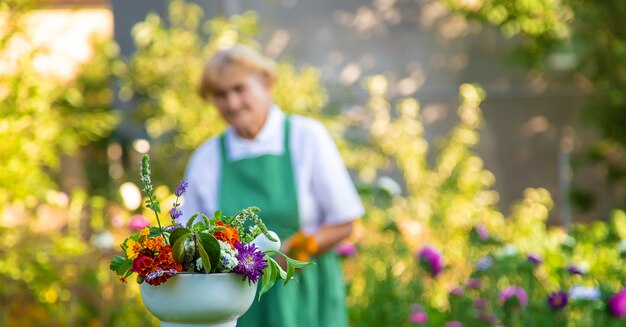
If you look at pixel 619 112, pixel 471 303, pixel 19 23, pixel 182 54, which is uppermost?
pixel 19 23

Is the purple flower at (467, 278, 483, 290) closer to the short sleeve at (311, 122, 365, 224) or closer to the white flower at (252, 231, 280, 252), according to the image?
the short sleeve at (311, 122, 365, 224)

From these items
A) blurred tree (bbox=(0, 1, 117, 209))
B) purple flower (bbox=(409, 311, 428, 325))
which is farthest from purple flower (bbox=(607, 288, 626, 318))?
blurred tree (bbox=(0, 1, 117, 209))

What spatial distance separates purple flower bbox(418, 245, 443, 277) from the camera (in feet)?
14.3

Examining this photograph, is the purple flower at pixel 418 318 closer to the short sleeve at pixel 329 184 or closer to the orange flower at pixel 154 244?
the short sleeve at pixel 329 184

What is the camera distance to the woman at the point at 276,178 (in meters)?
2.70

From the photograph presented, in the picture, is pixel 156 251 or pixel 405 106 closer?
pixel 156 251

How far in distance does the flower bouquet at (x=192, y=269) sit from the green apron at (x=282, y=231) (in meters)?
0.98

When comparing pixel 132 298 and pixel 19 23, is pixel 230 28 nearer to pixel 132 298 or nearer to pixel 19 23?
pixel 132 298

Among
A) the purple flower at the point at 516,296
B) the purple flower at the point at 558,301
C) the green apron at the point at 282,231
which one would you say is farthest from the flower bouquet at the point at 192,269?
the purple flower at the point at 516,296

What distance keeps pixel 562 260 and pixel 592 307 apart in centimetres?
138

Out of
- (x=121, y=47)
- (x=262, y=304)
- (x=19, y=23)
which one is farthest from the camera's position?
(x=121, y=47)

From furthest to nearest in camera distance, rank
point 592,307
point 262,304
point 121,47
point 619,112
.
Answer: point 121,47 → point 619,112 → point 592,307 → point 262,304

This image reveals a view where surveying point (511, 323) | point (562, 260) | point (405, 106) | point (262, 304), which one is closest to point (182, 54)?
point (405, 106)

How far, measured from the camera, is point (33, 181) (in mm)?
4312
